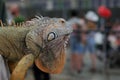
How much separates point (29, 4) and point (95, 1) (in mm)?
3291

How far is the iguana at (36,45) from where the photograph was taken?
1.97m

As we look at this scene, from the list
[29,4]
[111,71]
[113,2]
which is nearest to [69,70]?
[111,71]

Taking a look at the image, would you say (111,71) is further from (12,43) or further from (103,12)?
(12,43)

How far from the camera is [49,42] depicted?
198 cm

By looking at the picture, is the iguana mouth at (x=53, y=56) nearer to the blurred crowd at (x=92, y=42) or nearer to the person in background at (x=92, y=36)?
the blurred crowd at (x=92, y=42)

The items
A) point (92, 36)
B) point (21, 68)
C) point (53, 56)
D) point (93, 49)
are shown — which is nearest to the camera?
point (21, 68)

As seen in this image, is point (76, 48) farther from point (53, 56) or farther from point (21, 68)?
point (21, 68)

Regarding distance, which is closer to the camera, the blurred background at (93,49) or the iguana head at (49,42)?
the iguana head at (49,42)

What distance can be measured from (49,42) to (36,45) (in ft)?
0.24

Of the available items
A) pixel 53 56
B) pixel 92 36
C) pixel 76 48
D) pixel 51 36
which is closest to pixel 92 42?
pixel 92 36

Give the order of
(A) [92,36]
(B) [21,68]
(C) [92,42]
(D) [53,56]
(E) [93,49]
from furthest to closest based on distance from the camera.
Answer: (E) [93,49] < (C) [92,42] < (A) [92,36] < (D) [53,56] < (B) [21,68]

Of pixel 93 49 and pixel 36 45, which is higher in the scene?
pixel 36 45

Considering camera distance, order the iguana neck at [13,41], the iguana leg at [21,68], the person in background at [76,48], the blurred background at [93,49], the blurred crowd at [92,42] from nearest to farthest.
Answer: the iguana leg at [21,68], the iguana neck at [13,41], the blurred background at [93,49], the blurred crowd at [92,42], the person in background at [76,48]

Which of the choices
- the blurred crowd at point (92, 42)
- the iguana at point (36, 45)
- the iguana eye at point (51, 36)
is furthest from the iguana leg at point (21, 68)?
the blurred crowd at point (92, 42)
